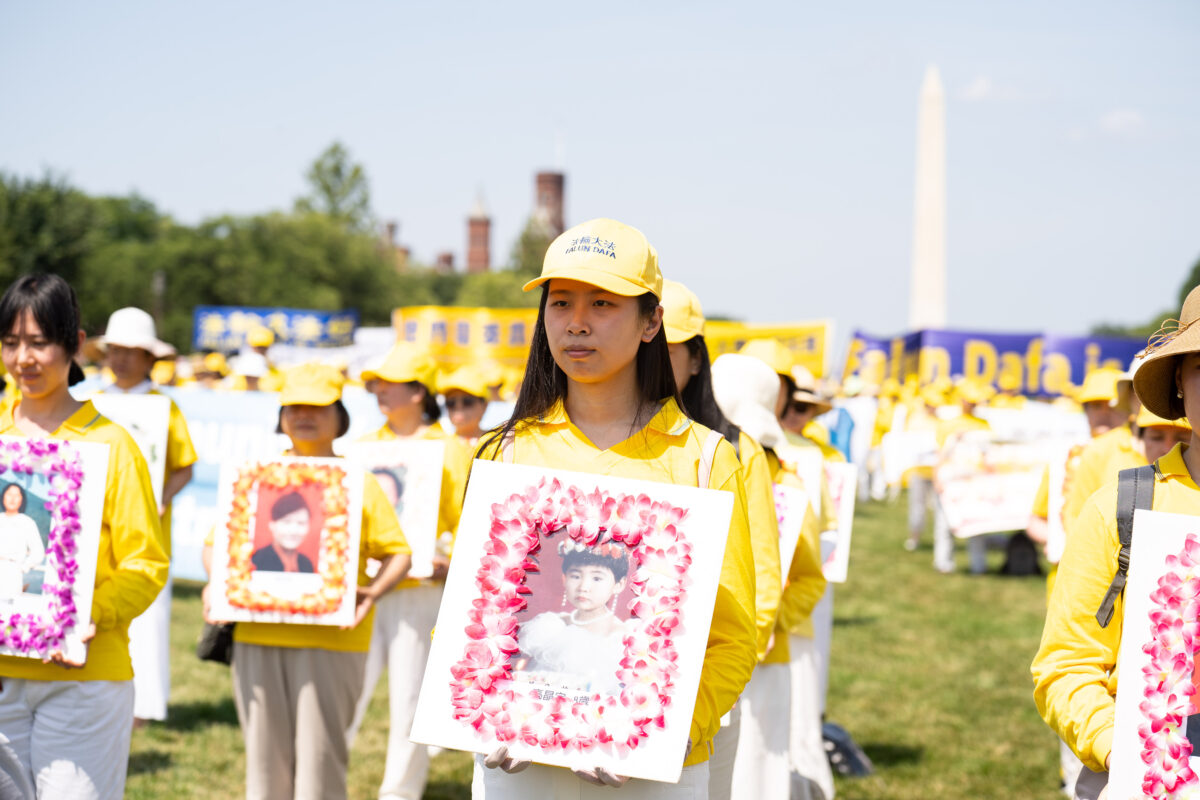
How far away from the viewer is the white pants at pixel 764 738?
14.9ft

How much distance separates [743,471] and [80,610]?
1995mm

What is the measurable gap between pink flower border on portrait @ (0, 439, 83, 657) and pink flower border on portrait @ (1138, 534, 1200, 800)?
2.89 metres

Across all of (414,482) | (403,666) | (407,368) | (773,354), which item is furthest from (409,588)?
(773,354)

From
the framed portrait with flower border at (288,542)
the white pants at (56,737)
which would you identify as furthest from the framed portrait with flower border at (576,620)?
the framed portrait with flower border at (288,542)

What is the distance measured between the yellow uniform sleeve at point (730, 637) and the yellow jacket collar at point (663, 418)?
0.44 feet

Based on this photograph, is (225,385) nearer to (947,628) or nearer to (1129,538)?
(947,628)

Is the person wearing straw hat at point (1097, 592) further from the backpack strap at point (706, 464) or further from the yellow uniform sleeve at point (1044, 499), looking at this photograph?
the yellow uniform sleeve at point (1044, 499)

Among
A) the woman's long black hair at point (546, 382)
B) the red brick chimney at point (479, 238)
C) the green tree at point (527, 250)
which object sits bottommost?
the woman's long black hair at point (546, 382)

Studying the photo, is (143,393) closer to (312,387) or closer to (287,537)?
(312,387)

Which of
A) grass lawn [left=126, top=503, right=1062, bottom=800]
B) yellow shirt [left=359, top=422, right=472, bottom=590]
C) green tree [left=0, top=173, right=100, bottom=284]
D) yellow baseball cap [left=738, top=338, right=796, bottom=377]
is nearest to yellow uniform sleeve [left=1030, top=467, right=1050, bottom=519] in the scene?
grass lawn [left=126, top=503, right=1062, bottom=800]

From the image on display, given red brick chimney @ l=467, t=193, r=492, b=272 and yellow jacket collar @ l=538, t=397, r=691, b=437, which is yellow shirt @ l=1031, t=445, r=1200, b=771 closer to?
yellow jacket collar @ l=538, t=397, r=691, b=437

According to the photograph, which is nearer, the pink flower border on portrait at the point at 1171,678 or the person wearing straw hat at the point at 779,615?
the pink flower border on portrait at the point at 1171,678

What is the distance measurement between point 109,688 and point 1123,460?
14.8 ft

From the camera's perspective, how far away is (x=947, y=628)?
40.2 feet
